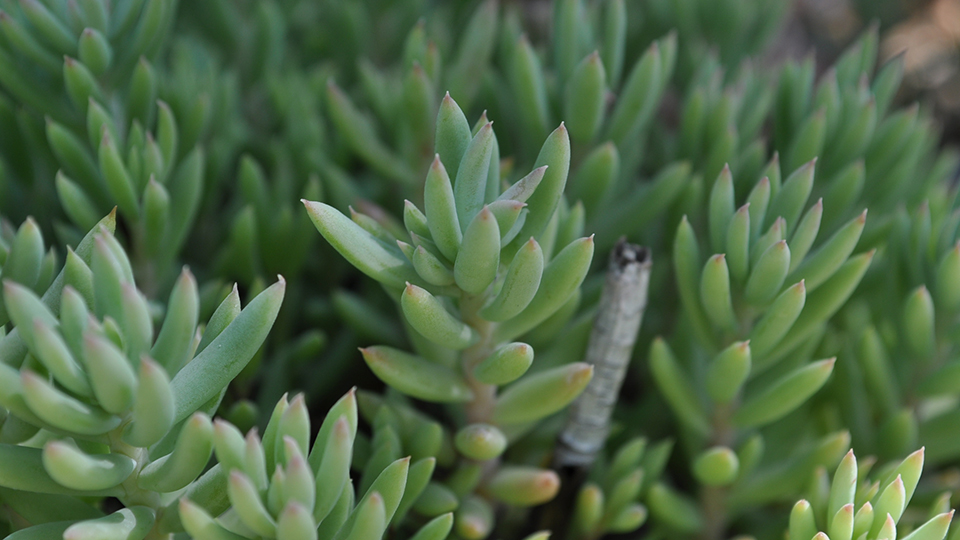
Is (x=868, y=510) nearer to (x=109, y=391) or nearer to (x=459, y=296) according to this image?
(x=459, y=296)

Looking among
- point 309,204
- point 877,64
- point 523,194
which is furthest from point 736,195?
point 877,64

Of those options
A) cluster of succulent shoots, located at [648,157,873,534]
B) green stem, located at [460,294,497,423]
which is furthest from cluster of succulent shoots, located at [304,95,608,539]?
cluster of succulent shoots, located at [648,157,873,534]

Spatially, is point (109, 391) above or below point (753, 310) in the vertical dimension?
below

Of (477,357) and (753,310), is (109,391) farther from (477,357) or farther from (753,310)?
(753,310)

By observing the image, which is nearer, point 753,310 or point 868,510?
point 868,510

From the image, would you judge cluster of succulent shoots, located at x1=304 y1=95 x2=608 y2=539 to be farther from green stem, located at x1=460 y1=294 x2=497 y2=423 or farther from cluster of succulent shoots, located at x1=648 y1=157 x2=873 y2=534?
cluster of succulent shoots, located at x1=648 y1=157 x2=873 y2=534

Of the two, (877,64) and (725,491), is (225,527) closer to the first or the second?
(725,491)

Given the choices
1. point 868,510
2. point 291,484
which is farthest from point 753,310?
point 291,484
